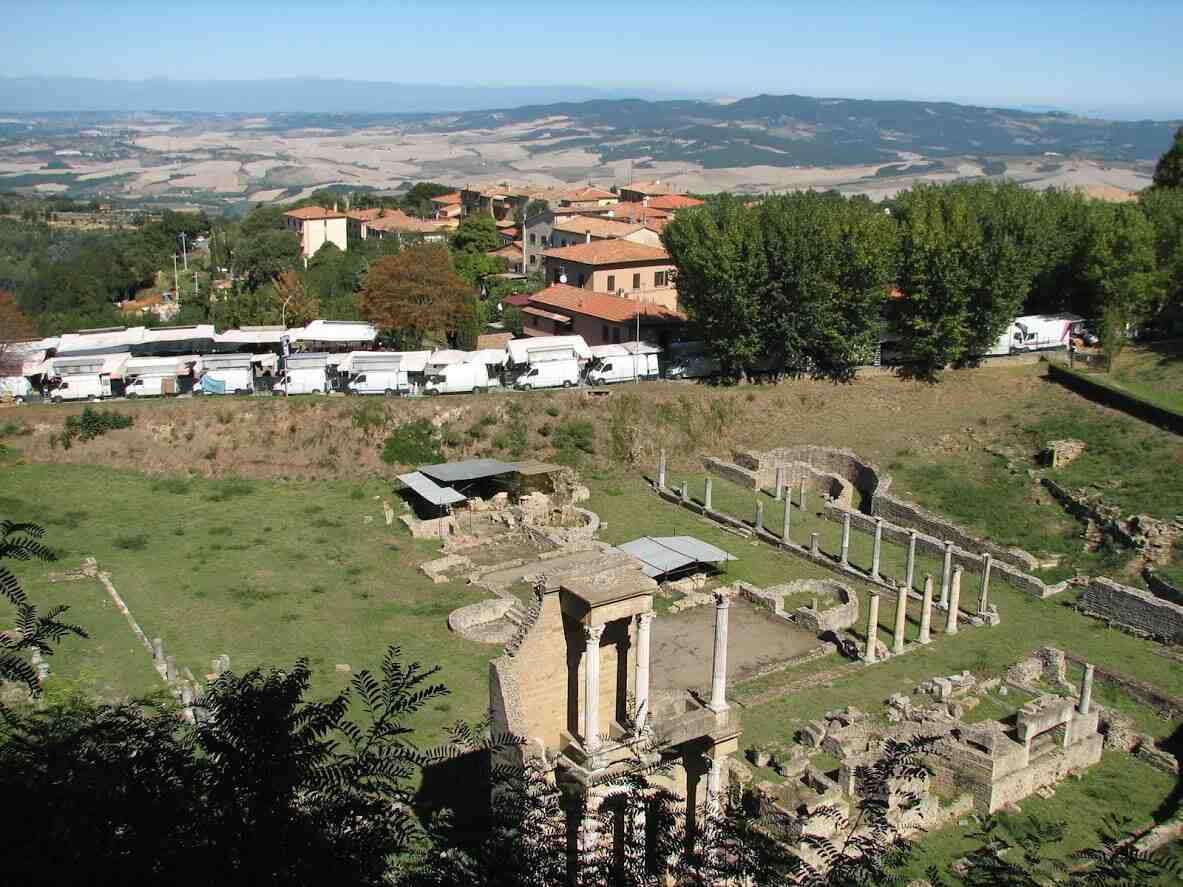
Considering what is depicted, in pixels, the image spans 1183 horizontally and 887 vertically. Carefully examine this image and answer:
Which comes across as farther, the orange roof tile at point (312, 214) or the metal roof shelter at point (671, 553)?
the orange roof tile at point (312, 214)

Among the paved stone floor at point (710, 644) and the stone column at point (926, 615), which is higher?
the stone column at point (926, 615)

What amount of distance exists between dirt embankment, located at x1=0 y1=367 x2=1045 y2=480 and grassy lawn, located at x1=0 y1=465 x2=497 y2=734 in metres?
1.45

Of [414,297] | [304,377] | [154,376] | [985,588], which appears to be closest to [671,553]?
[985,588]

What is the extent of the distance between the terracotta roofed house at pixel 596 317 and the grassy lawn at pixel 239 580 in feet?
55.3

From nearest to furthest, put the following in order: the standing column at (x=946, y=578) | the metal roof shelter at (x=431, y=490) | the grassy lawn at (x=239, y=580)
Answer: the grassy lawn at (x=239, y=580), the standing column at (x=946, y=578), the metal roof shelter at (x=431, y=490)

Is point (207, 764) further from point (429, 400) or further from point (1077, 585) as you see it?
point (429, 400)

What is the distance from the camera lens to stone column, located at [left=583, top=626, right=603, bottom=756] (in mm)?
16516

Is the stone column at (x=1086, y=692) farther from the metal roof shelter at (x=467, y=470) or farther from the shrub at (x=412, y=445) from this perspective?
the shrub at (x=412, y=445)

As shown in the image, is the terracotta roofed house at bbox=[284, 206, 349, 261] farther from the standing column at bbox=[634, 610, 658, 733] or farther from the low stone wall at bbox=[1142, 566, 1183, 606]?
the standing column at bbox=[634, 610, 658, 733]

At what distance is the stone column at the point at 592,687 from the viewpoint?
16.5 meters

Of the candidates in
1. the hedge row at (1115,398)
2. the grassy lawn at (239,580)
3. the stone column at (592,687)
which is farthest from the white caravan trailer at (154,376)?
the hedge row at (1115,398)

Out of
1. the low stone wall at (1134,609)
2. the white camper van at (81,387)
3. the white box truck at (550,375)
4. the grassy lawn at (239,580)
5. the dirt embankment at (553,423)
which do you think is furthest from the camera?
the white box truck at (550,375)

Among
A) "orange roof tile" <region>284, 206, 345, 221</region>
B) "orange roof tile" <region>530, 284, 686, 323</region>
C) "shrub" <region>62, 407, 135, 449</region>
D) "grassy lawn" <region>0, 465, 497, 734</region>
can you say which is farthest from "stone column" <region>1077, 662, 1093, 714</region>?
"orange roof tile" <region>284, 206, 345, 221</region>

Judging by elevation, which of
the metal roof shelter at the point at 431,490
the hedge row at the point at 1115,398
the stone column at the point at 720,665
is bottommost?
the metal roof shelter at the point at 431,490
